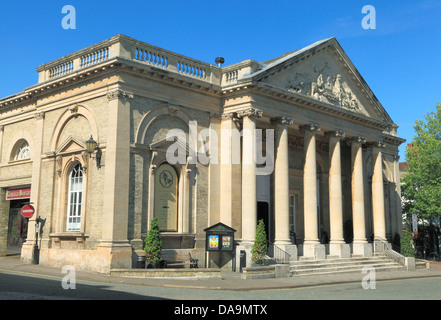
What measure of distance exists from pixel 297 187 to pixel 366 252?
227 inches

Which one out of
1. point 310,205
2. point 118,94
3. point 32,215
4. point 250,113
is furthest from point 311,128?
point 32,215

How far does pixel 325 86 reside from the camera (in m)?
28.4

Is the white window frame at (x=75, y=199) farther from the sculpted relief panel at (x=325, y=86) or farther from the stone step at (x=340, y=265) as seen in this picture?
the sculpted relief panel at (x=325, y=86)

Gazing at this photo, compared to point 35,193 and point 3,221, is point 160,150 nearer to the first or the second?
point 35,193

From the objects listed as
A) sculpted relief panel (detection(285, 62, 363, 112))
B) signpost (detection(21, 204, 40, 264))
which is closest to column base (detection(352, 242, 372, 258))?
sculpted relief panel (detection(285, 62, 363, 112))

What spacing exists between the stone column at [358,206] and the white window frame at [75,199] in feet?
54.7

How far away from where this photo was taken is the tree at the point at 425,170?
39188 millimetres

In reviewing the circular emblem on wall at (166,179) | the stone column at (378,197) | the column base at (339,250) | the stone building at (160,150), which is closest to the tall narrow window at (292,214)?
the stone building at (160,150)

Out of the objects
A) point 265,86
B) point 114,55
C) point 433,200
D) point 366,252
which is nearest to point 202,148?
point 265,86

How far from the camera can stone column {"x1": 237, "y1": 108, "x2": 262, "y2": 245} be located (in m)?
23.1

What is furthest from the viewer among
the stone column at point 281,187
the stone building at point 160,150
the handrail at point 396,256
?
the handrail at point 396,256

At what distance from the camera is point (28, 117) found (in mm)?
26469
